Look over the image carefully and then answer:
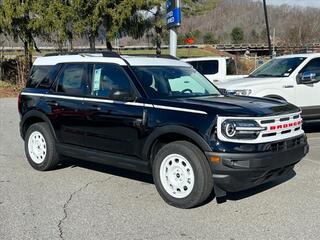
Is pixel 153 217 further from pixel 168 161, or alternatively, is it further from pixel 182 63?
pixel 182 63

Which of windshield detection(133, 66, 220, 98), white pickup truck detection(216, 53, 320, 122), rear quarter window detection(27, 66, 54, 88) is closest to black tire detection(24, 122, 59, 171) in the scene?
rear quarter window detection(27, 66, 54, 88)

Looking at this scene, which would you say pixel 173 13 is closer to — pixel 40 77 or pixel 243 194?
pixel 40 77

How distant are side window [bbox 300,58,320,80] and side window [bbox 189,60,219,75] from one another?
6.01 m

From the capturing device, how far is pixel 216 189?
212 inches

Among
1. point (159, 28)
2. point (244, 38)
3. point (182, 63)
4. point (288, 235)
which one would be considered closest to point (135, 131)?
point (182, 63)

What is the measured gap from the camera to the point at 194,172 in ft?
17.7

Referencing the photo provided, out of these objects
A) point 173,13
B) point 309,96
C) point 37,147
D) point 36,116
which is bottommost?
point 37,147

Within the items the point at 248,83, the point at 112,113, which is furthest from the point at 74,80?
the point at 248,83

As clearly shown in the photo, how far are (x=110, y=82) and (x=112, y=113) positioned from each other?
18.9 inches

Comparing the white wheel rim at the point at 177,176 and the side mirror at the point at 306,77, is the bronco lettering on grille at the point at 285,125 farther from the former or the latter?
the side mirror at the point at 306,77

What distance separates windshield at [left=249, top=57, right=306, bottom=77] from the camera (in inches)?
421

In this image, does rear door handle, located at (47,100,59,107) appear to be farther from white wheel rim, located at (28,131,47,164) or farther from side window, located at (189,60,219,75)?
side window, located at (189,60,219,75)

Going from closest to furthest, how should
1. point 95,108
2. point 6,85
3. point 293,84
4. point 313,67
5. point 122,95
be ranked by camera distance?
point 122,95 < point 95,108 < point 293,84 < point 313,67 < point 6,85

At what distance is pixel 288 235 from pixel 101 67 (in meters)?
3.30
